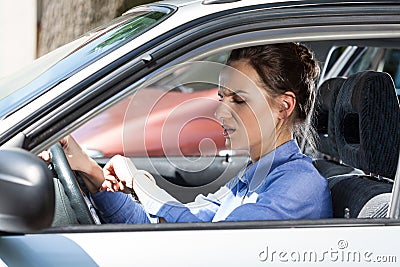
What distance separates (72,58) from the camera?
2.54 meters

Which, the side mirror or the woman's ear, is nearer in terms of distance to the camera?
the side mirror

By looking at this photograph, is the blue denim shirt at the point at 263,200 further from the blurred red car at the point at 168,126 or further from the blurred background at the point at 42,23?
the blurred background at the point at 42,23

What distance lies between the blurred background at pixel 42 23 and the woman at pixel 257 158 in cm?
425

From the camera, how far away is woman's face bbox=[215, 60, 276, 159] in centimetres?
269

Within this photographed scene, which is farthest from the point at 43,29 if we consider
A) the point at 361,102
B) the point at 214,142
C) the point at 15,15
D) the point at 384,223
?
the point at 384,223

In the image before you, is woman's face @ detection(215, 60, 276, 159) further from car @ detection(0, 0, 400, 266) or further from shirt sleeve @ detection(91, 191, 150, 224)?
shirt sleeve @ detection(91, 191, 150, 224)

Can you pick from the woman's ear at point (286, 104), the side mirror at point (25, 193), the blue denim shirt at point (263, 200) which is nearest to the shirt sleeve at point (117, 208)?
the blue denim shirt at point (263, 200)

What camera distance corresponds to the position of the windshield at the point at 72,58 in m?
2.43

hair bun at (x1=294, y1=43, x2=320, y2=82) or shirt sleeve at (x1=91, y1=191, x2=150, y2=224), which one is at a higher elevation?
hair bun at (x1=294, y1=43, x2=320, y2=82)

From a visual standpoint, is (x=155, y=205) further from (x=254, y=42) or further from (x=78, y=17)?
(x=78, y=17)

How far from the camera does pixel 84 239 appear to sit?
7.65ft

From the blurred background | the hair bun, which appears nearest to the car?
the hair bun

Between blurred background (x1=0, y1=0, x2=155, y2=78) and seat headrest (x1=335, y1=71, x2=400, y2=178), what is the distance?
166 inches

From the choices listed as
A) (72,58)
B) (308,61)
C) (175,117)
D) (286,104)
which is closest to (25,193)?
(72,58)
